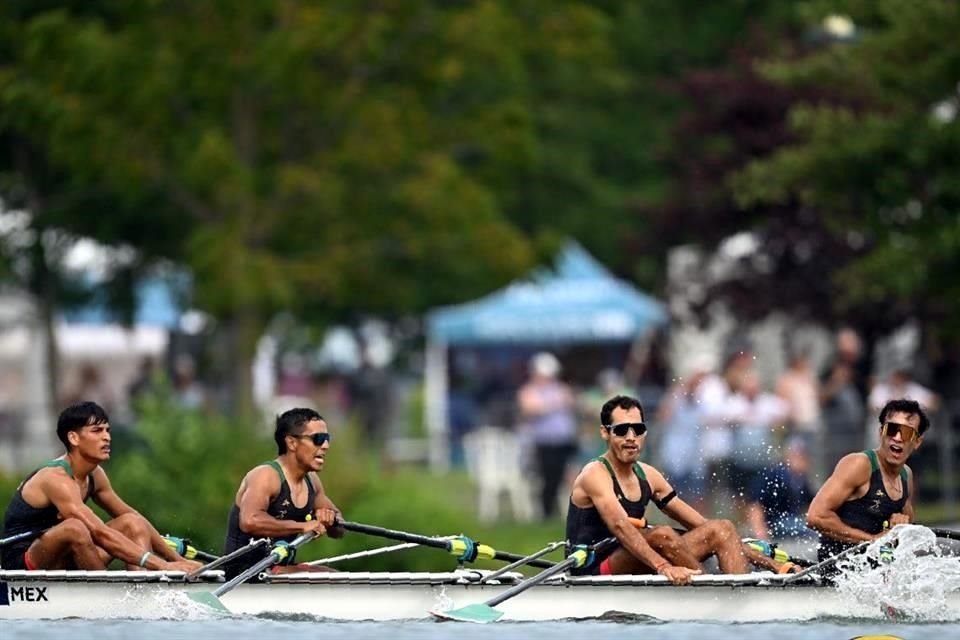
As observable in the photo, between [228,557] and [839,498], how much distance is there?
12.9 feet

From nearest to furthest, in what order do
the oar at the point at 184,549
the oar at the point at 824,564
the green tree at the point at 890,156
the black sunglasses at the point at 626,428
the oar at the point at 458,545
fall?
the oar at the point at 824,564, the black sunglasses at the point at 626,428, the oar at the point at 458,545, the oar at the point at 184,549, the green tree at the point at 890,156

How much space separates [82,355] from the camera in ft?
130

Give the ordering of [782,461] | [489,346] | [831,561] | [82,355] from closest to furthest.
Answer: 1. [831,561]
2. [782,461]
3. [489,346]
4. [82,355]

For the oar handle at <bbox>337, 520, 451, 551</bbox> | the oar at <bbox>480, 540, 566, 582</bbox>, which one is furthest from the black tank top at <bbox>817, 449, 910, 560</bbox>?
the oar handle at <bbox>337, 520, 451, 551</bbox>

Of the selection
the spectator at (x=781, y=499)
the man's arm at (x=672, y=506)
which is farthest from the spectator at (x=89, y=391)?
the man's arm at (x=672, y=506)

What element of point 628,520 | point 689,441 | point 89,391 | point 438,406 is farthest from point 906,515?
point 438,406

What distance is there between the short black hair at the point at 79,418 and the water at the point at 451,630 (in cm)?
124

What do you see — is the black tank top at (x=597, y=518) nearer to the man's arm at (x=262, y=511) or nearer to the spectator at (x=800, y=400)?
the man's arm at (x=262, y=511)

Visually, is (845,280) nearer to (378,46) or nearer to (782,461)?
(782,461)

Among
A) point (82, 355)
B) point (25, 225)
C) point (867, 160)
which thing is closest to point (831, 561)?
point (867, 160)

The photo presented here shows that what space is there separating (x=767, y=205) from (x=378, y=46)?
517cm

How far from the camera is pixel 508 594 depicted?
627 inches

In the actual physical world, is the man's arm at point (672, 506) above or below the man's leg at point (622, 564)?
above

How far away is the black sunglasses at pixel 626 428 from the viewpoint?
16094mm
